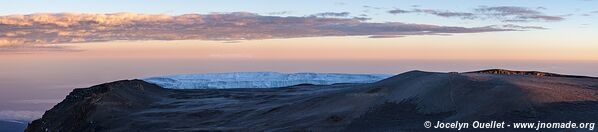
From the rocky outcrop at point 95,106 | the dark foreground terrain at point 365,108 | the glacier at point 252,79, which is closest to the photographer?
the dark foreground terrain at point 365,108

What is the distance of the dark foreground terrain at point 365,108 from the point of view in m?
9.21

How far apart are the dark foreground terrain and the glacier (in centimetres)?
373

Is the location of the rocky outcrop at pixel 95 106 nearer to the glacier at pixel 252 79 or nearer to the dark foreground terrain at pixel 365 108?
the dark foreground terrain at pixel 365 108

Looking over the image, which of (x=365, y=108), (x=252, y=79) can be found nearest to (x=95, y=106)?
(x=365, y=108)

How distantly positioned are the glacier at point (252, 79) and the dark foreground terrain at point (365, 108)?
373 cm

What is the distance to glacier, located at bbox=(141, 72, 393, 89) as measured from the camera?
68.4 feet

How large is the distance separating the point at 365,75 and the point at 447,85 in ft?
36.5

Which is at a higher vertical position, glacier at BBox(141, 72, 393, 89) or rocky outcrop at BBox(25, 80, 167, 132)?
glacier at BBox(141, 72, 393, 89)

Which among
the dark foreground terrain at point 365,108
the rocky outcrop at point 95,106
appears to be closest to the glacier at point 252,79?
the rocky outcrop at point 95,106

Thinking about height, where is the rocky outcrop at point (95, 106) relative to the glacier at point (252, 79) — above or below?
below

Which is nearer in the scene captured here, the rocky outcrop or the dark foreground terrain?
the dark foreground terrain

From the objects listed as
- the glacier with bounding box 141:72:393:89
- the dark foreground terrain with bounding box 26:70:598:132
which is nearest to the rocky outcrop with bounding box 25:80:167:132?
the dark foreground terrain with bounding box 26:70:598:132

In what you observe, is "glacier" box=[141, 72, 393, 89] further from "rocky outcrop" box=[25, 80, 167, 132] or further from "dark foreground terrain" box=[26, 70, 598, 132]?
"dark foreground terrain" box=[26, 70, 598, 132]

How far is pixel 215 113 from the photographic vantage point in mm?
13516
